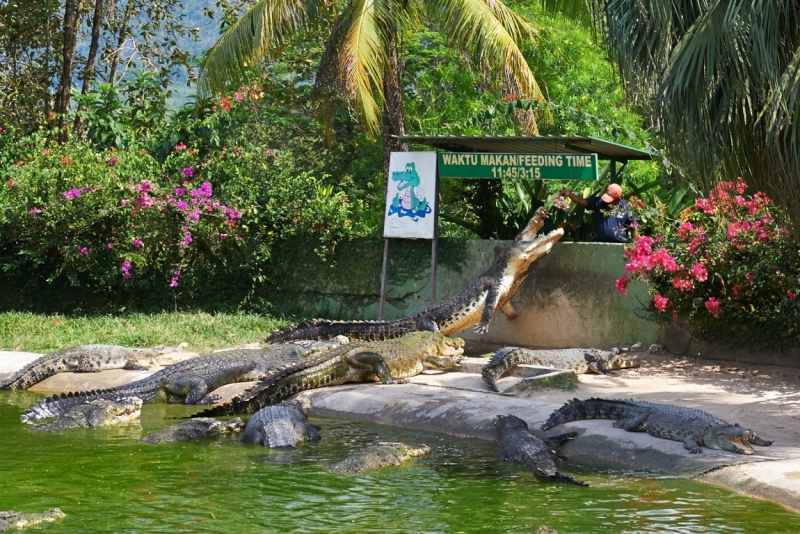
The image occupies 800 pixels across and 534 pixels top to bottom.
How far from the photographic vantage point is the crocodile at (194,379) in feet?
30.2

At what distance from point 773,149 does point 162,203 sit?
9.83 m

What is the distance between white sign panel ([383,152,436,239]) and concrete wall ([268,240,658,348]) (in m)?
0.74

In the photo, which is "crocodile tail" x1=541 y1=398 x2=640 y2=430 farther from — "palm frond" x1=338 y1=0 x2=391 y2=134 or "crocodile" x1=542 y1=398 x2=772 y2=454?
"palm frond" x1=338 y1=0 x2=391 y2=134

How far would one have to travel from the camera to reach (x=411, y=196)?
42.9ft

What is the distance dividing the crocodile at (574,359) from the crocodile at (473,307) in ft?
5.52

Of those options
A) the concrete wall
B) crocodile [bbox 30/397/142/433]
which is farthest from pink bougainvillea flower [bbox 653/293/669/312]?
crocodile [bbox 30/397/142/433]

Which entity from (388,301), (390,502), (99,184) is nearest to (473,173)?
(388,301)

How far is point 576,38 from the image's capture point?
19094 mm

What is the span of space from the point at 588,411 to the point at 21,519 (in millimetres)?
4413

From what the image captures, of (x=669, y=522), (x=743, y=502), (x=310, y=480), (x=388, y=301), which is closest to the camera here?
(x=669, y=522)

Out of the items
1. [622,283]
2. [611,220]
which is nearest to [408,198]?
[611,220]

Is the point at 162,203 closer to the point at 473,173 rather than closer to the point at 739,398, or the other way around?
the point at 473,173

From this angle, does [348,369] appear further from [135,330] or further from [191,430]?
[135,330]

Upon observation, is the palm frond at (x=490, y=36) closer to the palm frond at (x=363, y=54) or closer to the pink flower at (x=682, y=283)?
the palm frond at (x=363, y=54)
